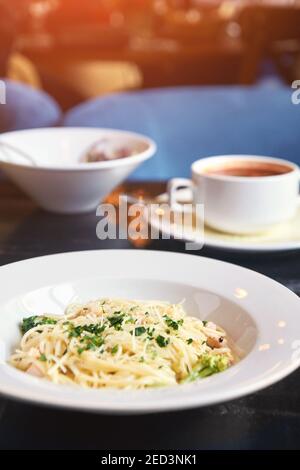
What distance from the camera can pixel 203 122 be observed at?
2166mm

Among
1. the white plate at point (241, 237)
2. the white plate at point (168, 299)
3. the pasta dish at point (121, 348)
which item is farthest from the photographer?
the white plate at point (241, 237)

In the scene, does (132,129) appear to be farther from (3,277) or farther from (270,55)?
(270,55)

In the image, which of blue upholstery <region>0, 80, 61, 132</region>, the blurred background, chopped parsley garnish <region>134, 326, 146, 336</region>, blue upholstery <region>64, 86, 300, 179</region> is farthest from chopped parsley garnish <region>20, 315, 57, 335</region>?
the blurred background

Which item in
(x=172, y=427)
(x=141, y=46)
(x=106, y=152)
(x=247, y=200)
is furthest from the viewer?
(x=141, y=46)

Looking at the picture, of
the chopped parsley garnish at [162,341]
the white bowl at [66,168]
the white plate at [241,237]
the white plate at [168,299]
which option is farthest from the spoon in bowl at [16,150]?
the chopped parsley garnish at [162,341]

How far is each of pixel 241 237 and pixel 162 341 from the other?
1.56ft

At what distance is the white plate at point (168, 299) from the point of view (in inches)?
22.5

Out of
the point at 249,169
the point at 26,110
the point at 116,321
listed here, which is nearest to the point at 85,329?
the point at 116,321

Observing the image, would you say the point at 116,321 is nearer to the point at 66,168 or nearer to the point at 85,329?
the point at 85,329

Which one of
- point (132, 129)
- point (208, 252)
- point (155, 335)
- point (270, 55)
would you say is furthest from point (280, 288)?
point (270, 55)

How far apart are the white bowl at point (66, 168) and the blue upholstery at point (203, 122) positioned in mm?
652

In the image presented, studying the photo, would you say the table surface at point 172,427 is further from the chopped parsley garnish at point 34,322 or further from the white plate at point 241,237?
the white plate at point 241,237
